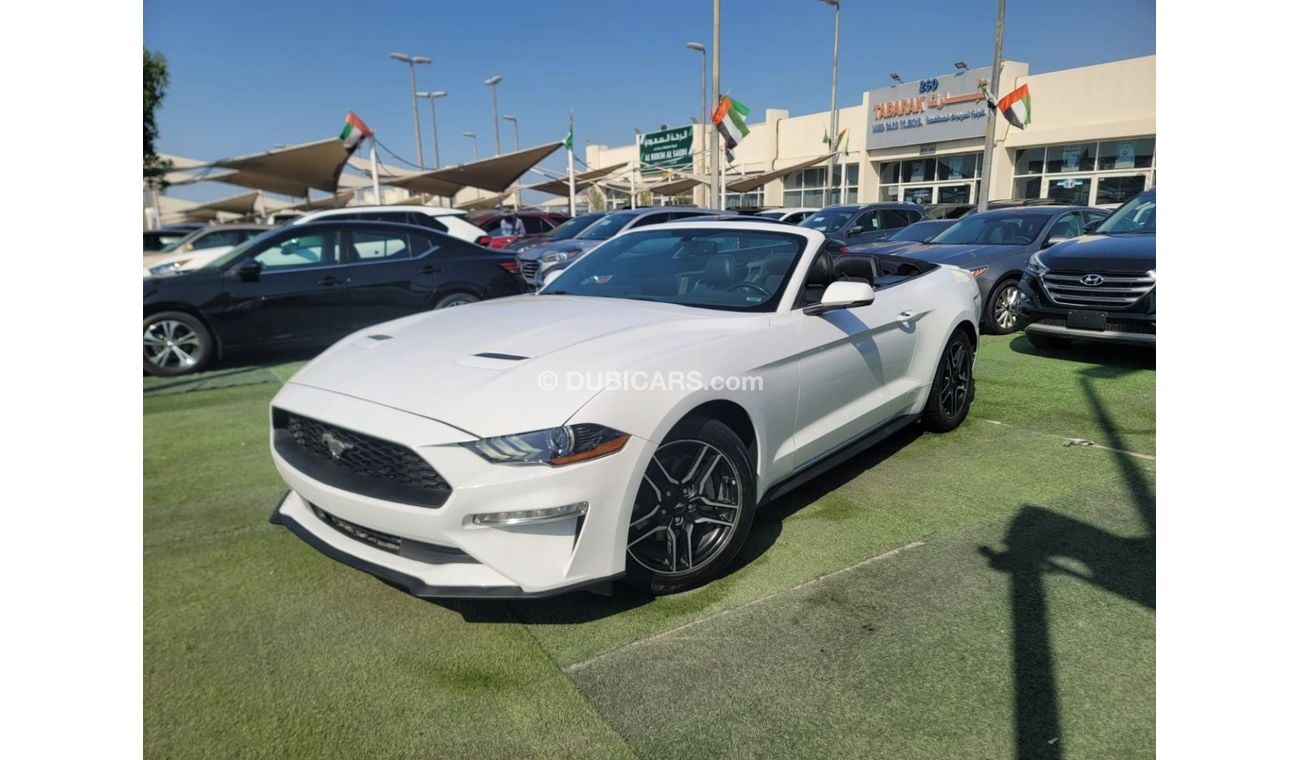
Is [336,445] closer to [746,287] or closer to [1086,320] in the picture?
[746,287]

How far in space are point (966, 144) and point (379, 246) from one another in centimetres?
2879

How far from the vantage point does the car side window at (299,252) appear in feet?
24.9

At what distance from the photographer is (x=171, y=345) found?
283 inches

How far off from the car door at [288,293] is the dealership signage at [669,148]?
30.0 metres

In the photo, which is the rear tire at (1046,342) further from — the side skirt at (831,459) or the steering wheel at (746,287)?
the steering wheel at (746,287)

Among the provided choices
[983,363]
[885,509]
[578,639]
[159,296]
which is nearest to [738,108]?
[983,363]

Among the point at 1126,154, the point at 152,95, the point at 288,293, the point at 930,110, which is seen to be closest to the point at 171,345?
the point at 288,293

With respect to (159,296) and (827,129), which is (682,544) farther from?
(827,129)

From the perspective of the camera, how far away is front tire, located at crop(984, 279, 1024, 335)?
8266 mm

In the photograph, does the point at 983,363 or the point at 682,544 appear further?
the point at 983,363

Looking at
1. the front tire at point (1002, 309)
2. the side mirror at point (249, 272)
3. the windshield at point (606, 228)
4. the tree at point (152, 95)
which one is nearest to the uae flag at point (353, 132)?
the tree at point (152, 95)

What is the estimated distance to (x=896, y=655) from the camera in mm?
2445
